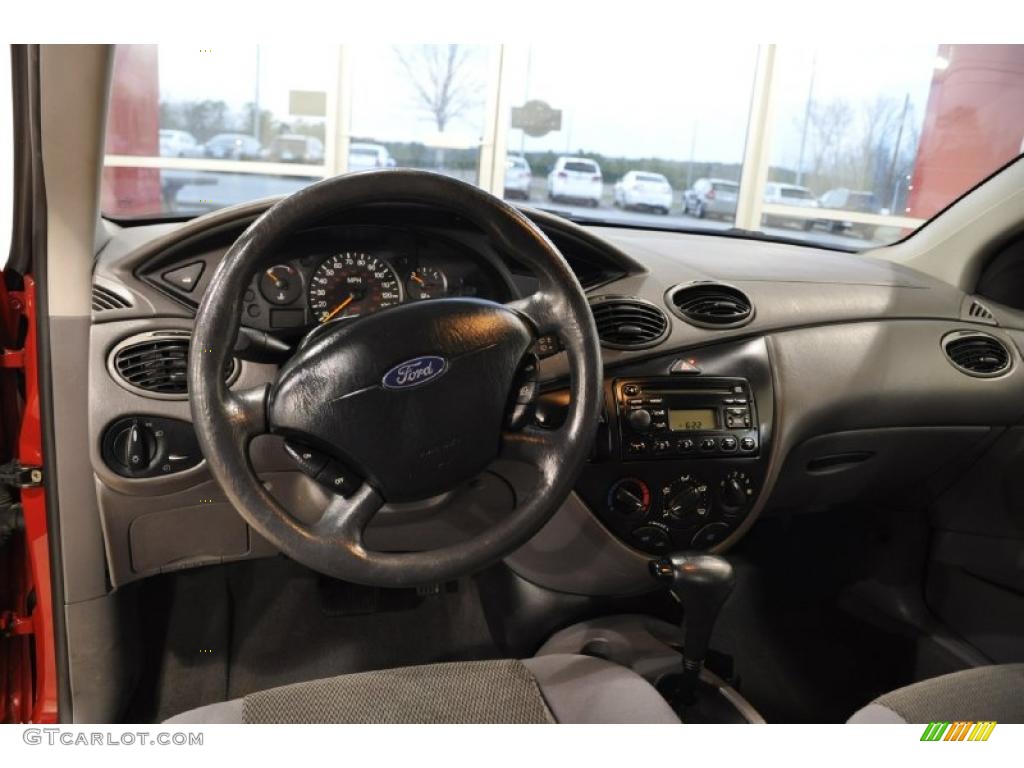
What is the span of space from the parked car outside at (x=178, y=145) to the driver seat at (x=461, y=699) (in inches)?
94.4

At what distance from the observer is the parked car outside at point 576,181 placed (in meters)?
3.24

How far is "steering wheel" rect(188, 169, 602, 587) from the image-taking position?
986mm

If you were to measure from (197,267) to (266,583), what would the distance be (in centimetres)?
83

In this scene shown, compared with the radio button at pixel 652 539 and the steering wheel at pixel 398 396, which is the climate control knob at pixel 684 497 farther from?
the steering wheel at pixel 398 396

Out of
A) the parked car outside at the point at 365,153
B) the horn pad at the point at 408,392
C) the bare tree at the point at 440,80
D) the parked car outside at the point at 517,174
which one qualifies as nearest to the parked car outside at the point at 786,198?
the parked car outside at the point at 517,174

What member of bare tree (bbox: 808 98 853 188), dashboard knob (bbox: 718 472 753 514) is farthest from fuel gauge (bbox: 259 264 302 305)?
bare tree (bbox: 808 98 853 188)

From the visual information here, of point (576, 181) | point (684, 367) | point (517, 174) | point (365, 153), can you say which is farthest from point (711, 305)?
point (365, 153)

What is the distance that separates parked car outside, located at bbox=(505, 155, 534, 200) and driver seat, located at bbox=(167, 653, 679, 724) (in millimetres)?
2833

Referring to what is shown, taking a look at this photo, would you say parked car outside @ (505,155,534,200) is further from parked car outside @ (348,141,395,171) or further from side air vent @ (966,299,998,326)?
side air vent @ (966,299,998,326)

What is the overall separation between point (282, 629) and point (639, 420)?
1.00 meters

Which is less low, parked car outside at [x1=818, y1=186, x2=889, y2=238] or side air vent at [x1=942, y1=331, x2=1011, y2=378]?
Answer: parked car outside at [x1=818, y1=186, x2=889, y2=238]

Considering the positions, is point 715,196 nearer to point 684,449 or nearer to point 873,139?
point 873,139

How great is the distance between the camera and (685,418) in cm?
153
